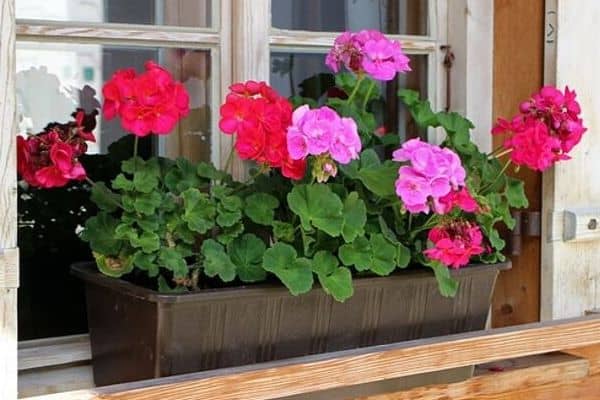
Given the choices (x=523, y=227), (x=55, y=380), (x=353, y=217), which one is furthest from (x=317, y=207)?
(x=523, y=227)

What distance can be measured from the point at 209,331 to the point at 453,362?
0.40 metres

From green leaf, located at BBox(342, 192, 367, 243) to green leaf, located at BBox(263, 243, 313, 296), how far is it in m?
0.07

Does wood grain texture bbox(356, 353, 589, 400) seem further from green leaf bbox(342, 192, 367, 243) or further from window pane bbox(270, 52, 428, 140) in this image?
window pane bbox(270, 52, 428, 140)

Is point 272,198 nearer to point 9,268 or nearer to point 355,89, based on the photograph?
point 355,89

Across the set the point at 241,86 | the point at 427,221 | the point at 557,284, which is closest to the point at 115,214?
the point at 241,86

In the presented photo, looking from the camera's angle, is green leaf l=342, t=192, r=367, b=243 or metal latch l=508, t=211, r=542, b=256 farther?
metal latch l=508, t=211, r=542, b=256

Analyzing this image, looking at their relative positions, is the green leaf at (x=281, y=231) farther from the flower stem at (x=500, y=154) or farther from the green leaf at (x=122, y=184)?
the flower stem at (x=500, y=154)

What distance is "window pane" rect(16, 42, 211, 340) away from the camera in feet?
4.98

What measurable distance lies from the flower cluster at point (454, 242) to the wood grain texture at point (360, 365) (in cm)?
14

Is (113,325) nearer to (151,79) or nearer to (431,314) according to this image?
(151,79)

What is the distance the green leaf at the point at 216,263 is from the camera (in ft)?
4.48

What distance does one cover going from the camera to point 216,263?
1.37 m

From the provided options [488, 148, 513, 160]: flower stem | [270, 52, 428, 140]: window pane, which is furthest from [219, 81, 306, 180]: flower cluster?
[488, 148, 513, 160]: flower stem

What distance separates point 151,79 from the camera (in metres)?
1.37
